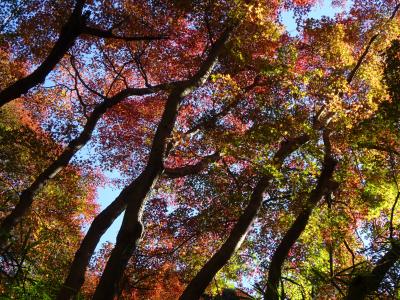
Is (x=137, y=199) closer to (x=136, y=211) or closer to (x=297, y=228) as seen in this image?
(x=136, y=211)

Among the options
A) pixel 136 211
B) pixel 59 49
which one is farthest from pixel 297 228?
pixel 59 49

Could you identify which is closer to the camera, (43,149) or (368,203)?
(368,203)

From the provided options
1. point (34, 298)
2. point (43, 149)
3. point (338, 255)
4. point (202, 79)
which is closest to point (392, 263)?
point (34, 298)

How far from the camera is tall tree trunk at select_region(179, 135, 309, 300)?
8.36 metres

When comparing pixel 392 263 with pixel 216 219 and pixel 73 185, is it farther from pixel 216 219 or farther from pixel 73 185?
pixel 73 185

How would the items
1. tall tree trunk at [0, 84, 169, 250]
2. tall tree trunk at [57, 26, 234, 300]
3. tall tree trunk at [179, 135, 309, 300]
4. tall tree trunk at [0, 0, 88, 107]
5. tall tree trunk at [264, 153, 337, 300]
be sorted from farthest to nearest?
tall tree trunk at [0, 84, 169, 250] → tall tree trunk at [0, 0, 88, 107] → tall tree trunk at [179, 135, 309, 300] → tall tree trunk at [264, 153, 337, 300] → tall tree trunk at [57, 26, 234, 300]

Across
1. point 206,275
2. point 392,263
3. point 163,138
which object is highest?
point 163,138

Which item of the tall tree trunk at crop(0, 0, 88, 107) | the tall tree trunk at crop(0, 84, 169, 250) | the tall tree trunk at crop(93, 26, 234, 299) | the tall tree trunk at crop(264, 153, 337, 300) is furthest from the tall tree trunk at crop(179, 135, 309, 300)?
the tall tree trunk at crop(0, 0, 88, 107)

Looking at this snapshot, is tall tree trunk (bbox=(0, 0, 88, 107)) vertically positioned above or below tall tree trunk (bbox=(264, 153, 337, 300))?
above

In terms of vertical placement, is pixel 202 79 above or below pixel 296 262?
above

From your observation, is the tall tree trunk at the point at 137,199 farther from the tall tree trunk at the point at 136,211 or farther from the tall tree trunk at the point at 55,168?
the tall tree trunk at the point at 55,168

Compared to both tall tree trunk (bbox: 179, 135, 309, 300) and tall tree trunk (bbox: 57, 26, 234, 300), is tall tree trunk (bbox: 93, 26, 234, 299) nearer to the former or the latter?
tall tree trunk (bbox: 57, 26, 234, 300)

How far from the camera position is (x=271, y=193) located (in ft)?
43.8

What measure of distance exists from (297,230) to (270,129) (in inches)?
102
